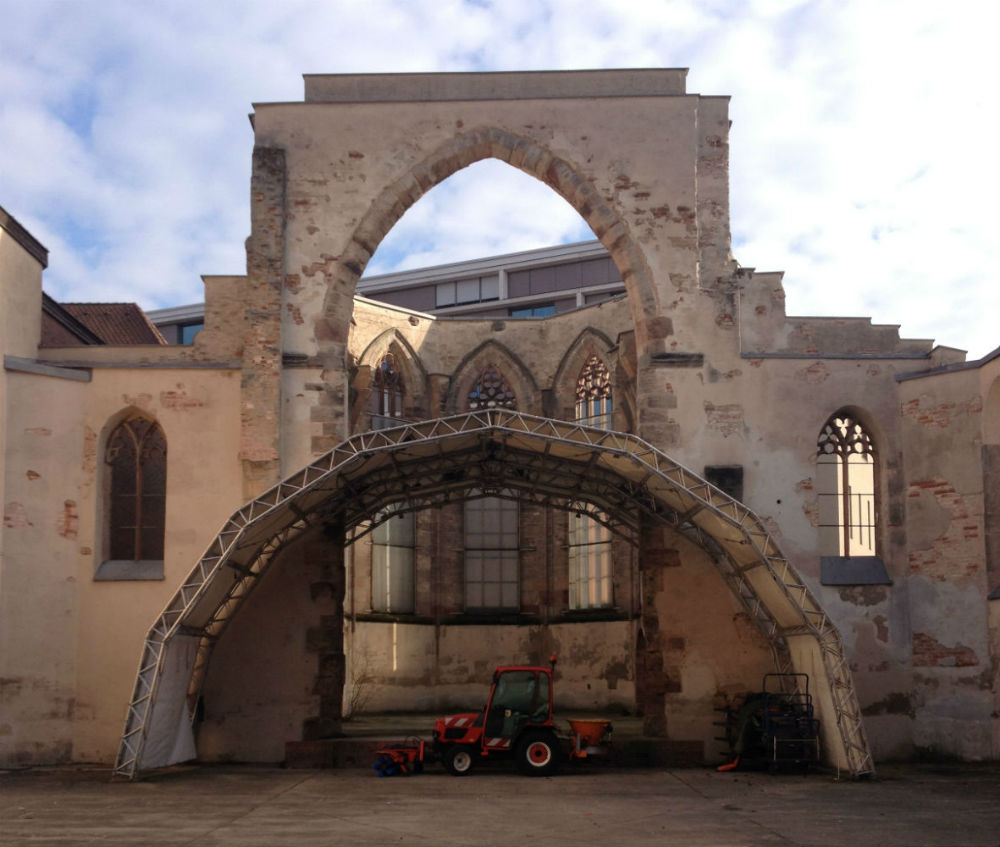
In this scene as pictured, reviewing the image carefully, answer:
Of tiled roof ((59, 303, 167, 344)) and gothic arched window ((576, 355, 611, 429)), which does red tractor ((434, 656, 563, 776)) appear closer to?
gothic arched window ((576, 355, 611, 429))

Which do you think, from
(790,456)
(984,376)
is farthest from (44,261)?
(984,376)

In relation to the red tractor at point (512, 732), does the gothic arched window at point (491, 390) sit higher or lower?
higher

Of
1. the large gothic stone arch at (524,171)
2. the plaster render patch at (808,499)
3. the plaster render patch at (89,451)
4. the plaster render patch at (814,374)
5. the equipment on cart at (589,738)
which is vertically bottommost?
the equipment on cart at (589,738)

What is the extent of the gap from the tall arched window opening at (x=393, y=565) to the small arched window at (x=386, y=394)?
6.74 ft

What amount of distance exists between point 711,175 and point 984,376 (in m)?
5.03

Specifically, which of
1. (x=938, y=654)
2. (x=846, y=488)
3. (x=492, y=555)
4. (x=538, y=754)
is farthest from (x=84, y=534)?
(x=938, y=654)

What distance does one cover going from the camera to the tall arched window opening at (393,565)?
1112 inches

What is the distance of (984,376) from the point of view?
748 inches

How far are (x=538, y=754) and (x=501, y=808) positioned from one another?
334 cm

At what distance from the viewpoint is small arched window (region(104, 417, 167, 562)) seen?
19.9 metres

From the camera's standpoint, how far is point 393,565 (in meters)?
28.8

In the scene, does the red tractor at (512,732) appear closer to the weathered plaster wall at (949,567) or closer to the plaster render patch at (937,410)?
the weathered plaster wall at (949,567)

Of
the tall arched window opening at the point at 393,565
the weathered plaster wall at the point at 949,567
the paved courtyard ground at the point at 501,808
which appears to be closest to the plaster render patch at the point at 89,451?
the paved courtyard ground at the point at 501,808

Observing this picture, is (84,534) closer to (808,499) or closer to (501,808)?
(501,808)
